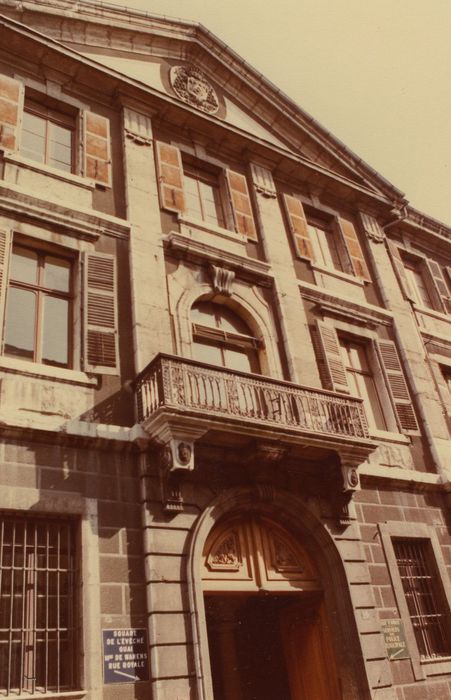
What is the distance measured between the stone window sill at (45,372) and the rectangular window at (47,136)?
4315 millimetres

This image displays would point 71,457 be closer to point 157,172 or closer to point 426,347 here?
point 157,172

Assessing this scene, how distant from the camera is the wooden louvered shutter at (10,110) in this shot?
10.6m

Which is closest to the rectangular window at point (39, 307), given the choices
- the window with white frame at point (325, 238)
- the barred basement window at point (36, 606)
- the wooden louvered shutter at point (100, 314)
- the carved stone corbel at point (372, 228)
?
the wooden louvered shutter at point (100, 314)

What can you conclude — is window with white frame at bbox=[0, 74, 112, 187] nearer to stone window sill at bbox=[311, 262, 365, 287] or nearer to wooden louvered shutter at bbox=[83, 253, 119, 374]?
wooden louvered shutter at bbox=[83, 253, 119, 374]

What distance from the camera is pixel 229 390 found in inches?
372

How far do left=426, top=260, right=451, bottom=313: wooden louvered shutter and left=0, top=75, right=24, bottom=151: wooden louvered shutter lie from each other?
37.5ft

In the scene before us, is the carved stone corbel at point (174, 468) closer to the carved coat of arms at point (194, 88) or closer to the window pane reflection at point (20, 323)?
the window pane reflection at point (20, 323)

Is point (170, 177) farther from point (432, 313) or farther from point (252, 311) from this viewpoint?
point (432, 313)

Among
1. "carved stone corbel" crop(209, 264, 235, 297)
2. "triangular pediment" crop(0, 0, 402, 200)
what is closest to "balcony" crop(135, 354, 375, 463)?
"carved stone corbel" crop(209, 264, 235, 297)

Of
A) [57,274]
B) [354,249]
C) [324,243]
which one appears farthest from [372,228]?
[57,274]

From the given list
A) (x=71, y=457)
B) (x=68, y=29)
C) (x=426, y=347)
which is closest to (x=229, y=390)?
(x=71, y=457)

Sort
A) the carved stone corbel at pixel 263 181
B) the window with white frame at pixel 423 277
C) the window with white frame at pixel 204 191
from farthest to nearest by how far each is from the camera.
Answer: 1. the window with white frame at pixel 423 277
2. the carved stone corbel at pixel 263 181
3. the window with white frame at pixel 204 191

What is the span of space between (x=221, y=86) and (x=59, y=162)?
19.3 ft

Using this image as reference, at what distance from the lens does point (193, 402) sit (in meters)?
8.91
